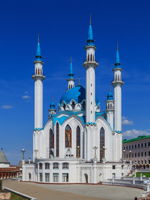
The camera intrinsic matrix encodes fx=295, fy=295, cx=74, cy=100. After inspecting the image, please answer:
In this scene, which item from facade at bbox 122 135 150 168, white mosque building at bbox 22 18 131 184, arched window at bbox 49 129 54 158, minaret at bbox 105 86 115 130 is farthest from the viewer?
facade at bbox 122 135 150 168

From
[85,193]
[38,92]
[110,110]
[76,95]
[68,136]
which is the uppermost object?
[38,92]

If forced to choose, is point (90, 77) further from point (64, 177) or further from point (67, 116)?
point (64, 177)

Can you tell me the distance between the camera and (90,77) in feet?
219

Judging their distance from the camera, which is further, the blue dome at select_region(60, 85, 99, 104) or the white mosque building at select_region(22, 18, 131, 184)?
the blue dome at select_region(60, 85, 99, 104)

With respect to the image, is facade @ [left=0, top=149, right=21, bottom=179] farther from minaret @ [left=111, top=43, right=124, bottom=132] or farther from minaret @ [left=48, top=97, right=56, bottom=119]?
minaret @ [left=111, top=43, right=124, bottom=132]

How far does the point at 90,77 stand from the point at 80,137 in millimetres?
13776

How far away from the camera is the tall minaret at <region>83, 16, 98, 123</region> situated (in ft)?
216

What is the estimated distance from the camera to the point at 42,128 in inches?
2798

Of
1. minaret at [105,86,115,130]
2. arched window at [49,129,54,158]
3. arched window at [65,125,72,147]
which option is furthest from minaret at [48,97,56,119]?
minaret at [105,86,115,130]

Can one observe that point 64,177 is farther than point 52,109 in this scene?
No

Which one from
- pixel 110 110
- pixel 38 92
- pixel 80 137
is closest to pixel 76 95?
pixel 110 110

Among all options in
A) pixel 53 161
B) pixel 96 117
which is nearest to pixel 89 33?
pixel 96 117

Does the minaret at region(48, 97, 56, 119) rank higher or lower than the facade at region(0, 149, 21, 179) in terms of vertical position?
higher

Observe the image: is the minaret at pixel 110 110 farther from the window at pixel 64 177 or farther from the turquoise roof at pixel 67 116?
the window at pixel 64 177
